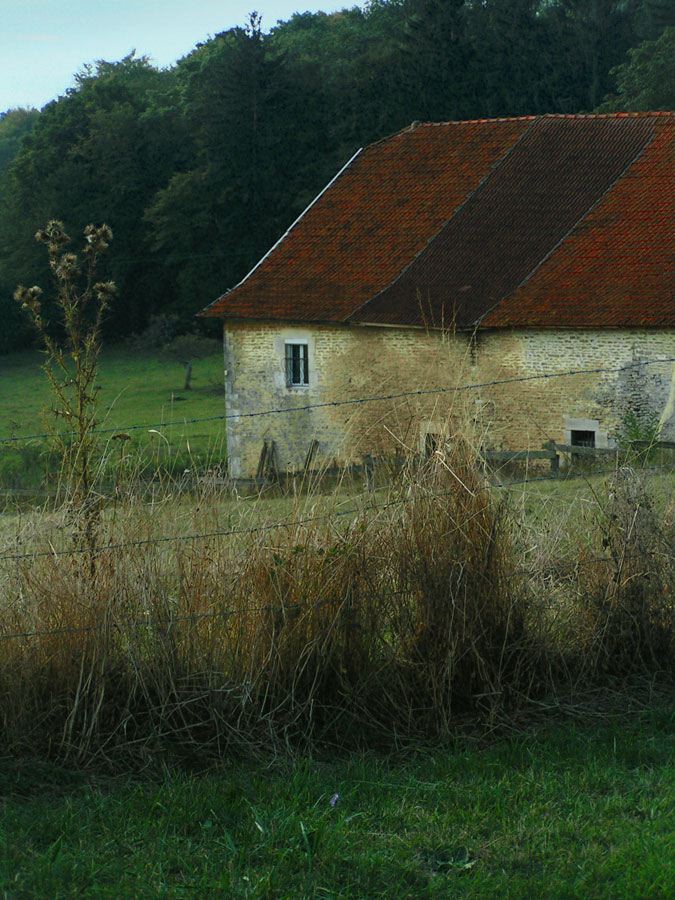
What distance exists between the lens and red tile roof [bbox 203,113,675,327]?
914 inches

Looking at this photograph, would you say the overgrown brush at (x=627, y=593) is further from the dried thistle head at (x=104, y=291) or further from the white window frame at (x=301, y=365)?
the white window frame at (x=301, y=365)

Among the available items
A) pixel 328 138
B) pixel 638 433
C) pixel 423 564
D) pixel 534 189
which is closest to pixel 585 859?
pixel 423 564

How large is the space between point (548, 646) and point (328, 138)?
1846 inches

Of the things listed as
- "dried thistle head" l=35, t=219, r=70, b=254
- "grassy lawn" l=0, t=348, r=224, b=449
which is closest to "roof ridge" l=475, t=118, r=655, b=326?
"grassy lawn" l=0, t=348, r=224, b=449

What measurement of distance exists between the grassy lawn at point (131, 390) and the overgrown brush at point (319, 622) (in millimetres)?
31038

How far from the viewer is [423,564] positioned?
577 centimetres

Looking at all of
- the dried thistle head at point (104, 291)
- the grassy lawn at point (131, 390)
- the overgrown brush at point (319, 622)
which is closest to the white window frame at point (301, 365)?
the grassy lawn at point (131, 390)

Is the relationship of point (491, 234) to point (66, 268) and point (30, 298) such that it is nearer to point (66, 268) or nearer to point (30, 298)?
point (30, 298)

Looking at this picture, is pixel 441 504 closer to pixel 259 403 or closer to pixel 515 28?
pixel 259 403

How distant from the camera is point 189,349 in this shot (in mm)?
50906

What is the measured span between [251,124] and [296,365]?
27109 millimetres

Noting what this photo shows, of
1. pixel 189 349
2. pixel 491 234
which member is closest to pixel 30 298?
pixel 491 234

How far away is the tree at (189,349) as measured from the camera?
5075cm

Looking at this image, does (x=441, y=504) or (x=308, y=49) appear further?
(x=308, y=49)
